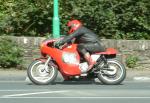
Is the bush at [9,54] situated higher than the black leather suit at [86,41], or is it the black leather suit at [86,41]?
the black leather suit at [86,41]

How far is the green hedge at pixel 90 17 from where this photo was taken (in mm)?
20411

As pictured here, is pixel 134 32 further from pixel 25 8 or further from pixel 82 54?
pixel 82 54

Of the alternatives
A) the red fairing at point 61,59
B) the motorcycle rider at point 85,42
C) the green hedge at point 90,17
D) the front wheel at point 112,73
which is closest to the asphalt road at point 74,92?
the front wheel at point 112,73

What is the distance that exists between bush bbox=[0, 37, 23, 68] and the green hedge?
1.24 meters

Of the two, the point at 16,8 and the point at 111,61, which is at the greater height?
the point at 16,8

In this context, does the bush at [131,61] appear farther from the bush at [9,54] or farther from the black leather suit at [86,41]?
the black leather suit at [86,41]

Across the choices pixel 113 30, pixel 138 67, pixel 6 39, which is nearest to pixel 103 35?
pixel 113 30

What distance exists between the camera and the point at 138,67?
1950 cm

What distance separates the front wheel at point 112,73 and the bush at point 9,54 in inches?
161

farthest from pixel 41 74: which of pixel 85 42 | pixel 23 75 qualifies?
pixel 23 75

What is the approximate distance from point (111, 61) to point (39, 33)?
19.1 ft

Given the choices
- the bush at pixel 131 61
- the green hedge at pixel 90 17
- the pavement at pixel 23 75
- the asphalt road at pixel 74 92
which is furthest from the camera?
the green hedge at pixel 90 17

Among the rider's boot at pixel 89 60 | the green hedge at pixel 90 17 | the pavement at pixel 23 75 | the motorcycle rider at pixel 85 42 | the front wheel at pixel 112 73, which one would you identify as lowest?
the pavement at pixel 23 75

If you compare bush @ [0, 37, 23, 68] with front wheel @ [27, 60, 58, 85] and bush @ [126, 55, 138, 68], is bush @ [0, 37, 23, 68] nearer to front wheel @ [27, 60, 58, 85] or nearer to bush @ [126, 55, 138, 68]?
bush @ [126, 55, 138, 68]
